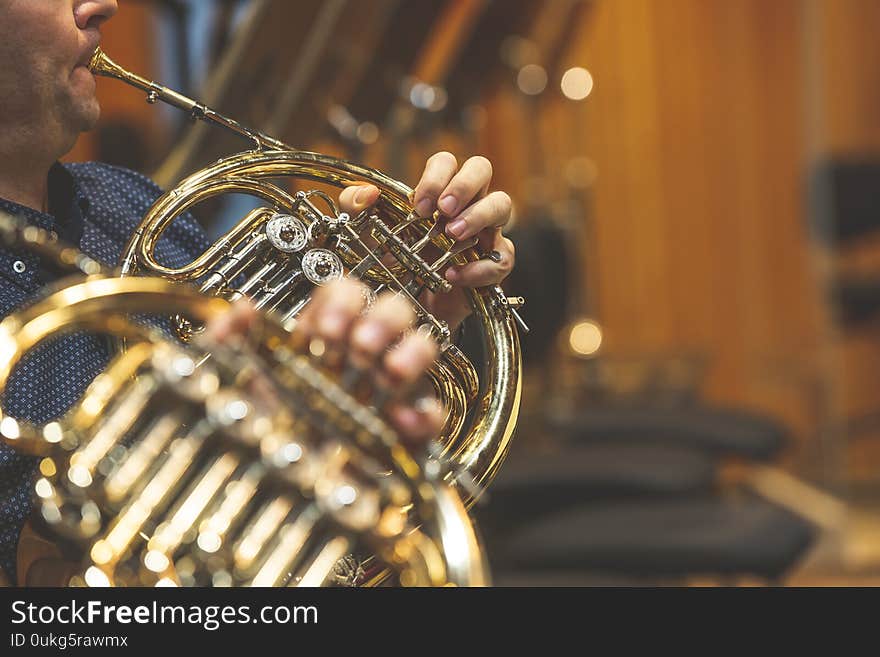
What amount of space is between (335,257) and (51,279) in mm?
239

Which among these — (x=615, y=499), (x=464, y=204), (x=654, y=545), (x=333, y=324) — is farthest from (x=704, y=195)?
(x=333, y=324)

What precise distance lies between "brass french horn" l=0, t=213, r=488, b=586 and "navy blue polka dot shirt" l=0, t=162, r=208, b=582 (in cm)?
23

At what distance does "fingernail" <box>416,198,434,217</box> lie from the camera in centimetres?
86

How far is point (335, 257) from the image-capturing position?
852mm

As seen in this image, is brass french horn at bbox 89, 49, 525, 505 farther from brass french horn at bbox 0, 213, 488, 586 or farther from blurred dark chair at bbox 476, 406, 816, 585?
blurred dark chair at bbox 476, 406, 816, 585

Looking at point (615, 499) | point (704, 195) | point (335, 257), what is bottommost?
point (335, 257)

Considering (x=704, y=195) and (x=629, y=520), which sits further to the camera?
(x=704, y=195)

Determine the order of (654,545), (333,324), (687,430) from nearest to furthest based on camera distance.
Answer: (333,324) → (654,545) → (687,430)

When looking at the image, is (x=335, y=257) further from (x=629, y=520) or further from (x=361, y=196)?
(x=629, y=520)

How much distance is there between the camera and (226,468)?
0.61m
